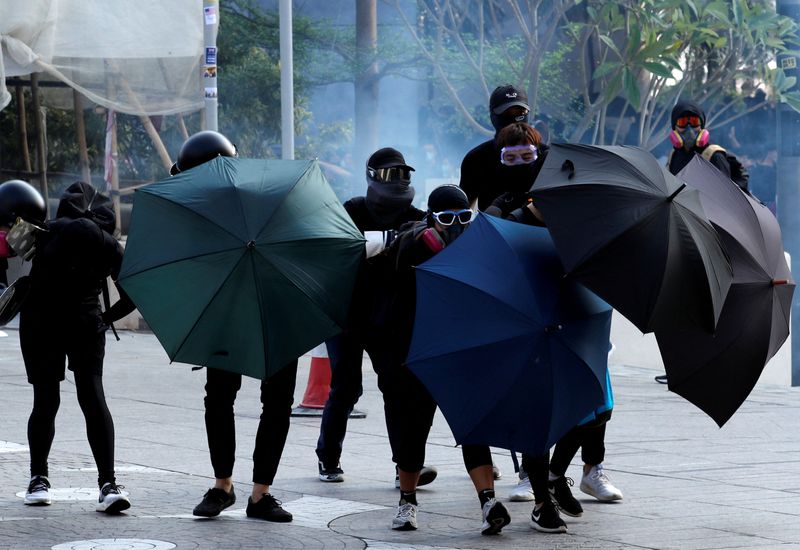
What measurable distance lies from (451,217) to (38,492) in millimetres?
2383

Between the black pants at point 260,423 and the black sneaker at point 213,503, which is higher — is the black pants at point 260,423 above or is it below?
above

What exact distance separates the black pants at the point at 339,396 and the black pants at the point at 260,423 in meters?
1.12

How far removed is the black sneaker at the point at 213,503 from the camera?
22.3 ft

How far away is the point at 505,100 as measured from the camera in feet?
25.7

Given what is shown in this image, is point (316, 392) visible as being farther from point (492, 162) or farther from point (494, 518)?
point (494, 518)

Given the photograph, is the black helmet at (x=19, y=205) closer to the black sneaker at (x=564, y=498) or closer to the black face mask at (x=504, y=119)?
the black face mask at (x=504, y=119)

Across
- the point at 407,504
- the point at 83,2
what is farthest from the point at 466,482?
the point at 83,2

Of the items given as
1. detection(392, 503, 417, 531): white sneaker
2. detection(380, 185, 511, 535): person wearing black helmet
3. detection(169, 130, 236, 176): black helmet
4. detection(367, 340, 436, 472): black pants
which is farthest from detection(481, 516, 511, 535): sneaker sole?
detection(169, 130, 236, 176): black helmet

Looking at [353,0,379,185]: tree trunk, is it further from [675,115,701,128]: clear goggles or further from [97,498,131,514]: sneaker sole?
[97,498,131,514]: sneaker sole

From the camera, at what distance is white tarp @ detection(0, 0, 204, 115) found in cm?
1695

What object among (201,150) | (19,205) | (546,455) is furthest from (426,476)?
(19,205)

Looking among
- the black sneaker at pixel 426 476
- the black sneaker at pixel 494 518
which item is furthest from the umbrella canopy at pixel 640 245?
the black sneaker at pixel 426 476

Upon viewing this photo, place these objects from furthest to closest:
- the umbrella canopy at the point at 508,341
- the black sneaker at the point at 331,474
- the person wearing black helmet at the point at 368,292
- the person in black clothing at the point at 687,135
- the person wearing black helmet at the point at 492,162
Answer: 1. the person in black clothing at the point at 687,135
2. the black sneaker at the point at 331,474
3. the person wearing black helmet at the point at 492,162
4. the person wearing black helmet at the point at 368,292
5. the umbrella canopy at the point at 508,341

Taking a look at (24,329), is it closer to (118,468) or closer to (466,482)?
(118,468)
